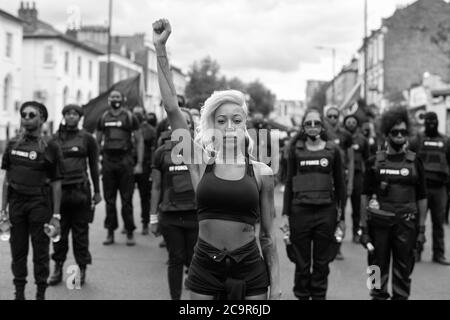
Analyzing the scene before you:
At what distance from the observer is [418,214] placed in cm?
621

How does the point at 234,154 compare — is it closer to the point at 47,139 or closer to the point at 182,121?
the point at 182,121

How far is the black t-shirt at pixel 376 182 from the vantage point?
6.16 meters

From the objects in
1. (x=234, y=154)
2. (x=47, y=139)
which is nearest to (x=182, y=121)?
(x=234, y=154)

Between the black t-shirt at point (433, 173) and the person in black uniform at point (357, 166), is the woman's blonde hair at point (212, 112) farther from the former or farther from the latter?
the person in black uniform at point (357, 166)

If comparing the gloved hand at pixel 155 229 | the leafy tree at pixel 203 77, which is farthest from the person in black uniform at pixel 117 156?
the leafy tree at pixel 203 77

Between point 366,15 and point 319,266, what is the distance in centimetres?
2373

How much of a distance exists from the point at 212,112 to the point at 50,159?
311 centimetres

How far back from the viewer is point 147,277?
7777 mm

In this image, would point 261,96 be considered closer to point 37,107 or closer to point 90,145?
point 90,145

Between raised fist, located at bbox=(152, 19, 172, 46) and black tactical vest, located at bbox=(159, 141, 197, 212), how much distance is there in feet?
9.32

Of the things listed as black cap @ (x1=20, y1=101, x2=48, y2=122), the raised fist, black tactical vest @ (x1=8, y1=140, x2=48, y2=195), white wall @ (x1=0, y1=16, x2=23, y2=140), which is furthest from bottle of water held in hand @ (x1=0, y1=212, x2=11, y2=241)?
white wall @ (x1=0, y1=16, x2=23, y2=140)

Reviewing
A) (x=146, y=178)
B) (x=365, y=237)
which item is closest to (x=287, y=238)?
(x=365, y=237)

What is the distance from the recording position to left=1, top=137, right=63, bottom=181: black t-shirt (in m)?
6.25

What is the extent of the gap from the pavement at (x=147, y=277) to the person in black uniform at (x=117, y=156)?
0.52 meters
